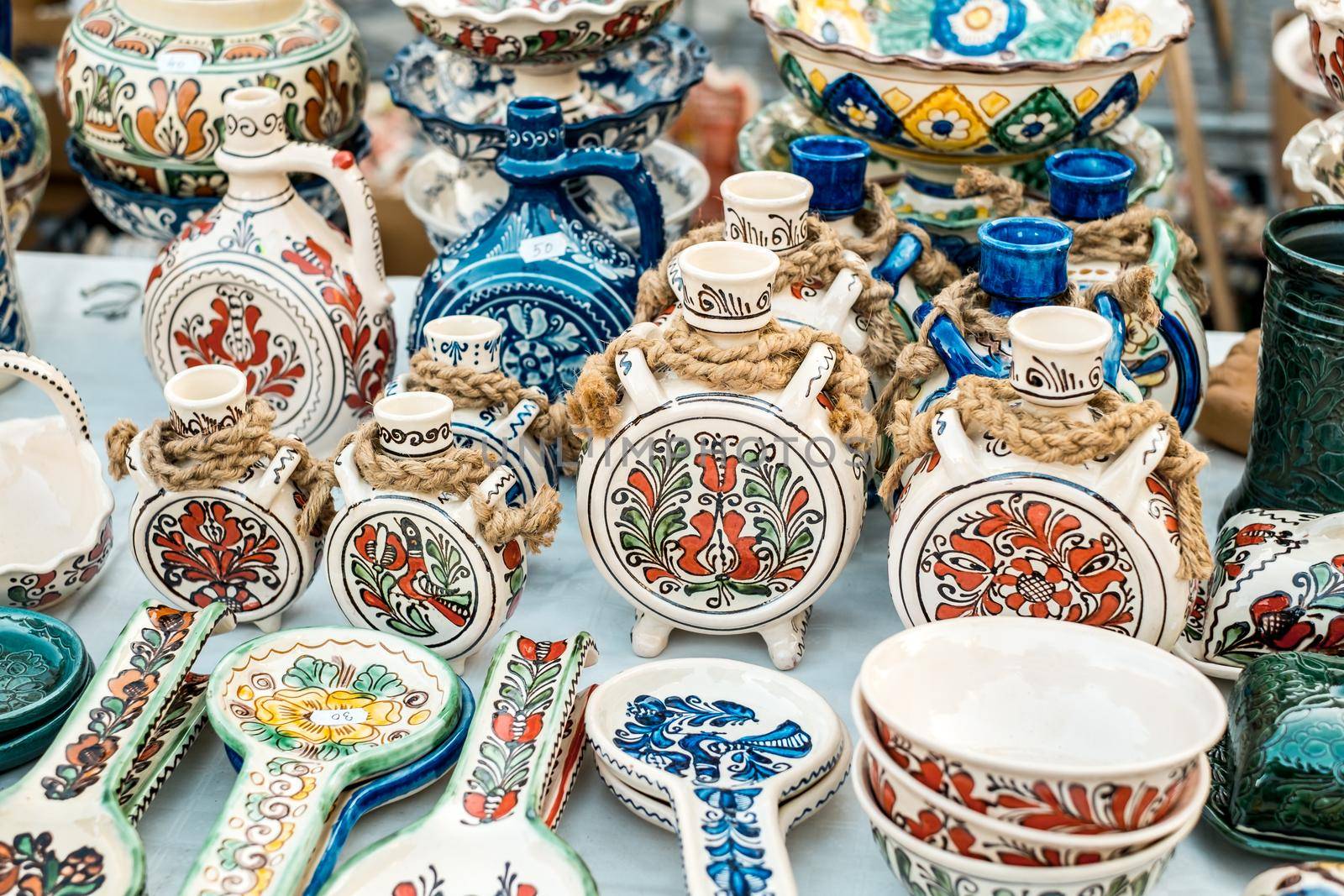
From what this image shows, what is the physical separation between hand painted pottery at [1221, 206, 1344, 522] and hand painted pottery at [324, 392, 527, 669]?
26.4 inches

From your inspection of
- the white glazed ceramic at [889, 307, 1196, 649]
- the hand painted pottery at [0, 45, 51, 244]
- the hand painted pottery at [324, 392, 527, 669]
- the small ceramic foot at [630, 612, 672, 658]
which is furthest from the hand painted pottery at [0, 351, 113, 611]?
the white glazed ceramic at [889, 307, 1196, 649]

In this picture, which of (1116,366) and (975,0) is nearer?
(1116,366)

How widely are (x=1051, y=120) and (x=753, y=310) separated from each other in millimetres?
506

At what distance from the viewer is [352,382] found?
1.46 meters

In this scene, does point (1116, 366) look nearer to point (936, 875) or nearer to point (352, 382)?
point (936, 875)

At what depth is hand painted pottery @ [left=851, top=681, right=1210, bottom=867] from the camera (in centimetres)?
82

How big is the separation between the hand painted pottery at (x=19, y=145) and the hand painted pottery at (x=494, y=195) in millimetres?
428

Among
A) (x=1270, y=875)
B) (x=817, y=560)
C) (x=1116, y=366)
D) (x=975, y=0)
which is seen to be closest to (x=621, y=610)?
(x=817, y=560)

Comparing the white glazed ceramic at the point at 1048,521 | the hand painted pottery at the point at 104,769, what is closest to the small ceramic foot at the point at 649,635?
the white glazed ceramic at the point at 1048,521

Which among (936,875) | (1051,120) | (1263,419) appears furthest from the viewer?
(1051,120)

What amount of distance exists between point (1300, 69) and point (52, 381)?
5.30 ft

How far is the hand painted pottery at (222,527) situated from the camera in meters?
1.16

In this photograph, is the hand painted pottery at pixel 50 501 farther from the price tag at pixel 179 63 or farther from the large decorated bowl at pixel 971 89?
the large decorated bowl at pixel 971 89

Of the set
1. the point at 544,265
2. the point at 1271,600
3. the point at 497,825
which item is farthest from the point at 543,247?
the point at 1271,600
